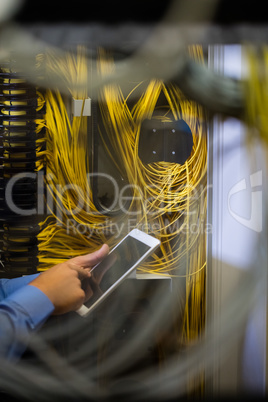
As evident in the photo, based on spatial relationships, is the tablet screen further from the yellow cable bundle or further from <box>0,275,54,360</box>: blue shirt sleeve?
<box>0,275,54,360</box>: blue shirt sleeve

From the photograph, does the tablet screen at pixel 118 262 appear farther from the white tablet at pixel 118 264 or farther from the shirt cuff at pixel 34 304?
the shirt cuff at pixel 34 304

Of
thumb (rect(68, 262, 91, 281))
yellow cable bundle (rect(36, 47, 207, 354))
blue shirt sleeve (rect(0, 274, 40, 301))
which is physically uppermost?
yellow cable bundle (rect(36, 47, 207, 354))

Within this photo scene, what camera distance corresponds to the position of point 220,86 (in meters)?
1.26

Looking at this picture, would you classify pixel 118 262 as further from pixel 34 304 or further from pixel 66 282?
pixel 34 304

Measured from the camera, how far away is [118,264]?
4.26 ft

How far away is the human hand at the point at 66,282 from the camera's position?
129cm

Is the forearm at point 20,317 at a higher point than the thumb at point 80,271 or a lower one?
lower

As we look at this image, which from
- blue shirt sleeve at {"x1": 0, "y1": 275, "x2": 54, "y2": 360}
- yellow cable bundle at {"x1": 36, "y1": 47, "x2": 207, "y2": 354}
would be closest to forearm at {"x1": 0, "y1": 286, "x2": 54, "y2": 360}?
blue shirt sleeve at {"x1": 0, "y1": 275, "x2": 54, "y2": 360}

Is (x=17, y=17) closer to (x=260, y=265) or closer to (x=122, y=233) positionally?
(x=122, y=233)

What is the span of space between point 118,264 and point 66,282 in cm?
17

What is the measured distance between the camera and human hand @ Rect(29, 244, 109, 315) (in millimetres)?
1292

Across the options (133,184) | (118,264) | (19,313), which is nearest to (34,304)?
(19,313)

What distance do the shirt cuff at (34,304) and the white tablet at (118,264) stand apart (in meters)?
0.10

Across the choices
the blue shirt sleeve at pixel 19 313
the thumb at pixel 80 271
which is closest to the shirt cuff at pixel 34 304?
the blue shirt sleeve at pixel 19 313
